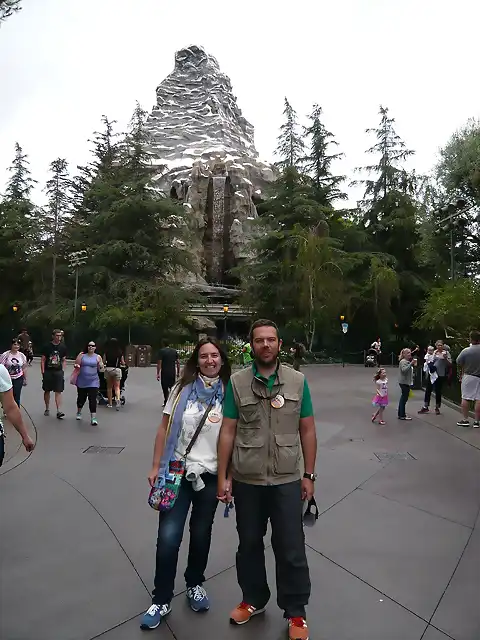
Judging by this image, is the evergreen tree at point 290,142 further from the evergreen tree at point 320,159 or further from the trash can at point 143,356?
the trash can at point 143,356

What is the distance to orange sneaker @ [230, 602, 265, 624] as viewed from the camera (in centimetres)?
310

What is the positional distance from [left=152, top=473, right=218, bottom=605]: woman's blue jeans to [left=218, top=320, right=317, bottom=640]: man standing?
246 mm

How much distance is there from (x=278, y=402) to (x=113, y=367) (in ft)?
32.2

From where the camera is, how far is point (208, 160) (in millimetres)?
50875

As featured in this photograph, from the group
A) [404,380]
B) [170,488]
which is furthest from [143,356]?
[170,488]

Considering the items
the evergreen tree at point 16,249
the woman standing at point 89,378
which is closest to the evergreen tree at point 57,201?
the evergreen tree at point 16,249

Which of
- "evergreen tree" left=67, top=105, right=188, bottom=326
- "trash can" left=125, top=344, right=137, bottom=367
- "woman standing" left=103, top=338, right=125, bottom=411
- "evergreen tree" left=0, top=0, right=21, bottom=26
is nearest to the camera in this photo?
"evergreen tree" left=0, top=0, right=21, bottom=26

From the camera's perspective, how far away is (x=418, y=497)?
18.8 feet

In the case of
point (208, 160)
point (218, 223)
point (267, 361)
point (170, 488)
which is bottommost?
point (170, 488)

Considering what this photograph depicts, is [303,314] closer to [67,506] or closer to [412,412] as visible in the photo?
[412,412]

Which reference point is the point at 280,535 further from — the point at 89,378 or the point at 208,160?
the point at 208,160

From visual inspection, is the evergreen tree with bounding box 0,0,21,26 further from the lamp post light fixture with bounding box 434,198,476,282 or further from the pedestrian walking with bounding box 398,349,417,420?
the lamp post light fixture with bounding box 434,198,476,282

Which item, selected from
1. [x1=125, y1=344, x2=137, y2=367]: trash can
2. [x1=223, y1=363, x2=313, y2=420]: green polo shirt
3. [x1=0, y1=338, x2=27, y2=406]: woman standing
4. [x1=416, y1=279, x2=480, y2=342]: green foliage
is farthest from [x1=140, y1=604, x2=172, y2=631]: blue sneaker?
[x1=125, y1=344, x2=137, y2=367]: trash can

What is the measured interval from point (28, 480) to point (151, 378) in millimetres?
14089
